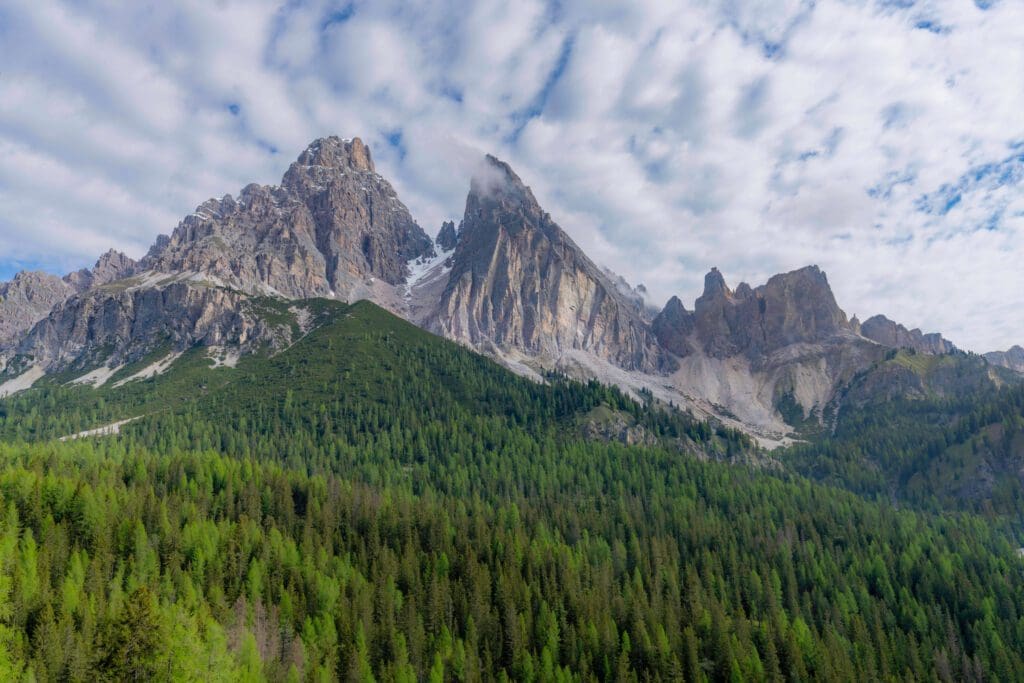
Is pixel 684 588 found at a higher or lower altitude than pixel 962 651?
higher

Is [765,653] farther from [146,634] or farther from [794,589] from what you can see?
A: [146,634]

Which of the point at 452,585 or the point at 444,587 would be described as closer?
the point at 444,587

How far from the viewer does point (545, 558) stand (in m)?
111

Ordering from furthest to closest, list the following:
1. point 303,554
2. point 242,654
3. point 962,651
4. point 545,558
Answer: point 545,558 < point 962,651 < point 303,554 < point 242,654

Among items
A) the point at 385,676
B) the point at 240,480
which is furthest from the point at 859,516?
the point at 240,480

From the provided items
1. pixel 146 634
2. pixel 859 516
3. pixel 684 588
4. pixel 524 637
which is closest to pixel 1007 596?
pixel 859 516

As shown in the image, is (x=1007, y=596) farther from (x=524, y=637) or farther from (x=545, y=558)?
(x=524, y=637)

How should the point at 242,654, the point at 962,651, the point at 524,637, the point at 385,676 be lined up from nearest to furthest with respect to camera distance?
the point at 242,654 → the point at 385,676 → the point at 524,637 → the point at 962,651

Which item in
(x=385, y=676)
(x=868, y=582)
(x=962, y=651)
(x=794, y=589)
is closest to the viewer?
(x=385, y=676)

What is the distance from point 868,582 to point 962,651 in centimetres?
2512

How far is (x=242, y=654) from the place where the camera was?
63406 millimetres

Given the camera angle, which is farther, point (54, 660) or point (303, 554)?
point (303, 554)

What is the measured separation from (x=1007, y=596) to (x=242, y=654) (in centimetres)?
14502

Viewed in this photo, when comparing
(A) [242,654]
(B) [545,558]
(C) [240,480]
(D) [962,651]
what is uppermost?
(C) [240,480]
